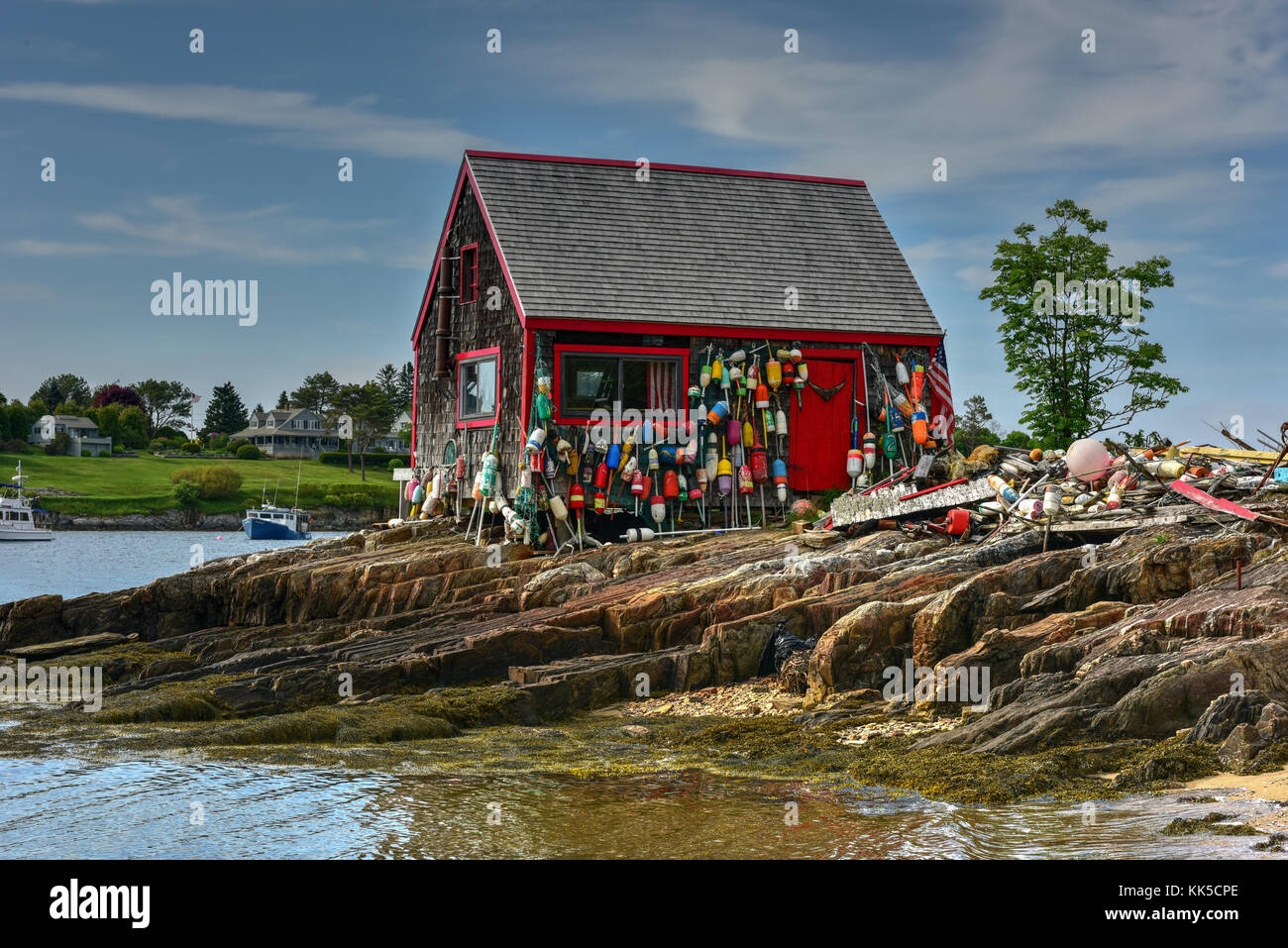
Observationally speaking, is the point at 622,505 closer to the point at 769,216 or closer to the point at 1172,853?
the point at 769,216

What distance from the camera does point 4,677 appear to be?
18.7 m

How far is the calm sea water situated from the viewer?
143 ft

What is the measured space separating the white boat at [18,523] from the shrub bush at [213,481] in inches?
460

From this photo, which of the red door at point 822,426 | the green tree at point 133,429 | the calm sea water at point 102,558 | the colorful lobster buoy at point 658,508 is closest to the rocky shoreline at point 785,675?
the colorful lobster buoy at point 658,508

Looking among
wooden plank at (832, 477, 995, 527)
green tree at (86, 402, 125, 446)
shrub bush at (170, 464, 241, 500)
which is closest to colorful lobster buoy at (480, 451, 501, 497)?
wooden plank at (832, 477, 995, 527)

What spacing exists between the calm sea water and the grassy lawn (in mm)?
3068

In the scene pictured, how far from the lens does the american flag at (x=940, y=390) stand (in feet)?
90.2

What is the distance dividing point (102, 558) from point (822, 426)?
4431 centimetres

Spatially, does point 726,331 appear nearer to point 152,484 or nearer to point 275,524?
point 275,524

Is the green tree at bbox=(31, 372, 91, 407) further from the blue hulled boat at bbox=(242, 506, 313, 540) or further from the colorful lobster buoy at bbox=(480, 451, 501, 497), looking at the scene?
the colorful lobster buoy at bbox=(480, 451, 501, 497)

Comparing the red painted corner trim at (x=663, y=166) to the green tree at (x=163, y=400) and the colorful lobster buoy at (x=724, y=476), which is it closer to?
the colorful lobster buoy at (x=724, y=476)

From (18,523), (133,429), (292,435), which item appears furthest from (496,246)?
(292,435)
